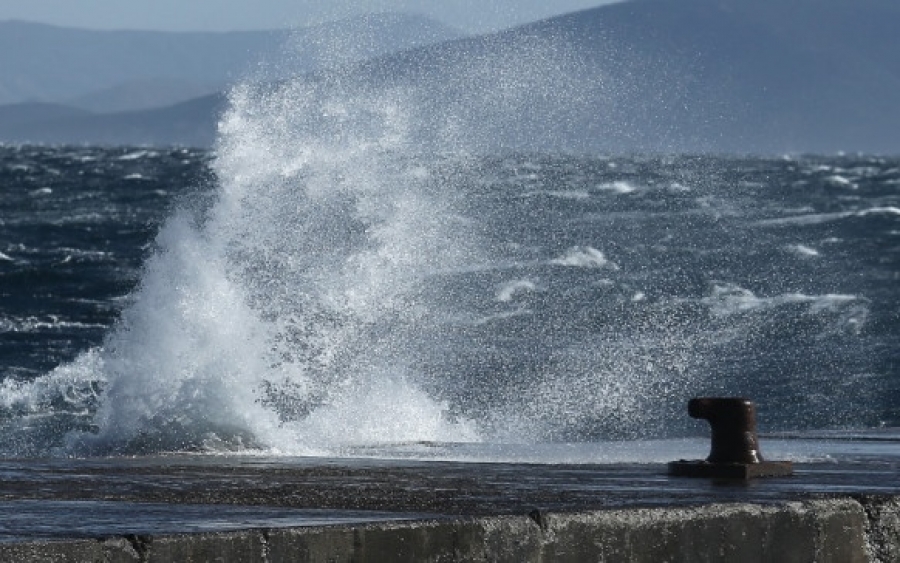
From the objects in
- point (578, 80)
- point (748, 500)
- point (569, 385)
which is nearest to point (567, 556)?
point (748, 500)

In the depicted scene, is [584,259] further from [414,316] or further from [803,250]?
[414,316]

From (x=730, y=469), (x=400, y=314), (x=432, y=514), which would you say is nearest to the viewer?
(x=432, y=514)

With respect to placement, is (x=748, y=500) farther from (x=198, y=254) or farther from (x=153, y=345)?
(x=198, y=254)

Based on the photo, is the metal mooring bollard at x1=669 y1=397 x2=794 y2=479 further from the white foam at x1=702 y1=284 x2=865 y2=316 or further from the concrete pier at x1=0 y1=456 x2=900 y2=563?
the white foam at x1=702 y1=284 x2=865 y2=316

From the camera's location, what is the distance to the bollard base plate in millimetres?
7152

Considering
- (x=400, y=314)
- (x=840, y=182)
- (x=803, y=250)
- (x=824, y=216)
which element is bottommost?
(x=400, y=314)

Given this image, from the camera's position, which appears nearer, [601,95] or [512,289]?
[512,289]

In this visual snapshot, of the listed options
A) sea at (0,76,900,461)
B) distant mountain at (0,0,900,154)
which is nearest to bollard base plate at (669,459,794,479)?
sea at (0,76,900,461)

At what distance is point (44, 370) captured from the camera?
63.5 feet

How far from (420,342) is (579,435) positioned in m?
5.23

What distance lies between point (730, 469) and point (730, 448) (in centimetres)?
18

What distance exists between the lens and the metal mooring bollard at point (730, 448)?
7.21 metres

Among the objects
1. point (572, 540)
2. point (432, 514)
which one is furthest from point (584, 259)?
point (572, 540)

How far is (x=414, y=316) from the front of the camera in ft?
66.0
